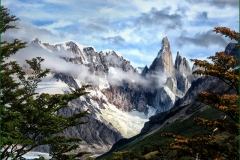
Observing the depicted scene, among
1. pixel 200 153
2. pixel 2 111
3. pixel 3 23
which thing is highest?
pixel 3 23

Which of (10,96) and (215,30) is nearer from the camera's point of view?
(215,30)

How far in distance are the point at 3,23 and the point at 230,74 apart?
67.6ft

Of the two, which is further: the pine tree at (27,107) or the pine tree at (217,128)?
the pine tree at (27,107)

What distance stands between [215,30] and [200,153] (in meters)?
7.96

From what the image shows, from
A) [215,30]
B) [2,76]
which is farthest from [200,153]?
[2,76]

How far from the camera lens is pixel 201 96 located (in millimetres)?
20969

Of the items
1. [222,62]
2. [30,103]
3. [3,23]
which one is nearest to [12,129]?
[30,103]

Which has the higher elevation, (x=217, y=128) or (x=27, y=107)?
(x=27, y=107)

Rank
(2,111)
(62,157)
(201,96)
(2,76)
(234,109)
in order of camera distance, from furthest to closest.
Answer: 1. (62,157)
2. (2,76)
3. (2,111)
4. (201,96)
5. (234,109)

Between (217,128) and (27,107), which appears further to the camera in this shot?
(27,107)

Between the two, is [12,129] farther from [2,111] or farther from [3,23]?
[3,23]

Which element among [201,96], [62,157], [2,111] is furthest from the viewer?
[62,157]

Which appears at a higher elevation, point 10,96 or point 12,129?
point 10,96

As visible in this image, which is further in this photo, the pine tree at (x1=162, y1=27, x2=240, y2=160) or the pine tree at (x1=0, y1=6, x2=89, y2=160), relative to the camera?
the pine tree at (x1=0, y1=6, x2=89, y2=160)
